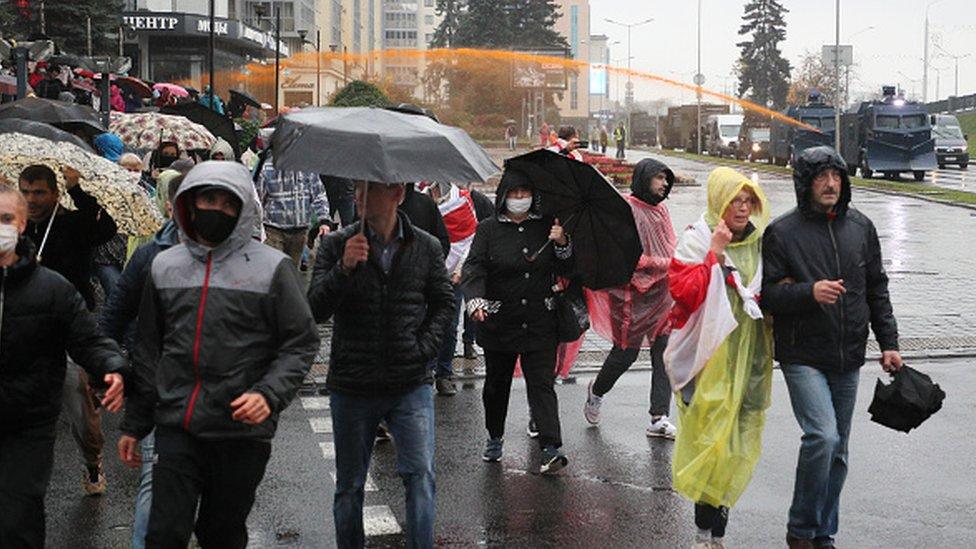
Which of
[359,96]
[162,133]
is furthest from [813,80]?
[162,133]

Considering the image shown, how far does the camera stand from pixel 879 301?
6.35 metres

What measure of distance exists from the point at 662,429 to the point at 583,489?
1.46 meters

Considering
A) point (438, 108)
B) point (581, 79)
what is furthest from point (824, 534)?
point (581, 79)

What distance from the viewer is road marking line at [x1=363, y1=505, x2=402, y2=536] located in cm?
659

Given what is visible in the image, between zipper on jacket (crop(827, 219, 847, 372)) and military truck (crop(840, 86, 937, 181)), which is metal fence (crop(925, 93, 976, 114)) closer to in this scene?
military truck (crop(840, 86, 937, 181))

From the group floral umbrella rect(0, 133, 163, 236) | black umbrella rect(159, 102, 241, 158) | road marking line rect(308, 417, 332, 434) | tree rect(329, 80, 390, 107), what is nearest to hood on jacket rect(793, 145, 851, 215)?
floral umbrella rect(0, 133, 163, 236)

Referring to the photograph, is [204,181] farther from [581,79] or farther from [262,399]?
[581,79]

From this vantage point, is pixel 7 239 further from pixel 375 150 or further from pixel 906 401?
pixel 906 401

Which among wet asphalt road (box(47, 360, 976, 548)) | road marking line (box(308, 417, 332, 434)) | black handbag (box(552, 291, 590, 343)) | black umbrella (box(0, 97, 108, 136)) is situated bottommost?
wet asphalt road (box(47, 360, 976, 548))

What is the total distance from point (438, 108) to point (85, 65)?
210ft

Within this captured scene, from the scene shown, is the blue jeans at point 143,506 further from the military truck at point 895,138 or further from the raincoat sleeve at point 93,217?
the military truck at point 895,138

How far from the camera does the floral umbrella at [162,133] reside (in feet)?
44.0

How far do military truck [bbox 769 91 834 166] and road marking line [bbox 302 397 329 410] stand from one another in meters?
41.8

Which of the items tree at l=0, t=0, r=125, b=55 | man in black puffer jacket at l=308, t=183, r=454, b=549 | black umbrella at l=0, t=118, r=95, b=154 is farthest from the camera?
tree at l=0, t=0, r=125, b=55
